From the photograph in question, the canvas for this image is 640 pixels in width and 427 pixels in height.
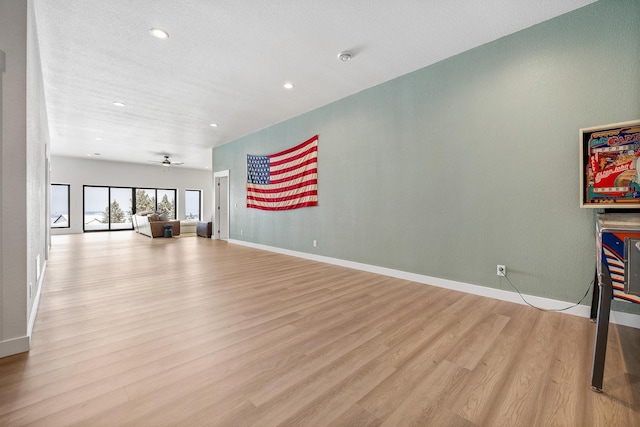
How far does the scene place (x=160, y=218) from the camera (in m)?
9.29

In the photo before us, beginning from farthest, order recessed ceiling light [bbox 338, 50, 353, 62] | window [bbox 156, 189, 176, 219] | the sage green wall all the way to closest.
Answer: window [bbox 156, 189, 176, 219], recessed ceiling light [bbox 338, 50, 353, 62], the sage green wall

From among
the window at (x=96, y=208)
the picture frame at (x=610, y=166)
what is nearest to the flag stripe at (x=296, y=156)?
the picture frame at (x=610, y=166)

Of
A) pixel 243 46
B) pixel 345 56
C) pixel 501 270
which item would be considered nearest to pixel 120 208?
pixel 243 46

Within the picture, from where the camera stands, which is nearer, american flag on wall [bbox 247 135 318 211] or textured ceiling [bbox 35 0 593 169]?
textured ceiling [bbox 35 0 593 169]

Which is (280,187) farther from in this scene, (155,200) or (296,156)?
(155,200)

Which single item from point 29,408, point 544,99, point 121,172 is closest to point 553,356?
point 544,99

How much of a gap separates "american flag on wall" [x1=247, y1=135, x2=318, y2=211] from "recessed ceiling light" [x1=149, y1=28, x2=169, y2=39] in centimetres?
277

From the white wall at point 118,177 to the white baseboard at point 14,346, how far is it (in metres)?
8.20

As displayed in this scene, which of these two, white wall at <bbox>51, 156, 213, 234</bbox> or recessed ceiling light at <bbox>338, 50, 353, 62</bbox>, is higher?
recessed ceiling light at <bbox>338, 50, 353, 62</bbox>

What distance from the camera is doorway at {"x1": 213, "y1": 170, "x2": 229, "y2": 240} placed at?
846cm

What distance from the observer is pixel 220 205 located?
28.5 ft

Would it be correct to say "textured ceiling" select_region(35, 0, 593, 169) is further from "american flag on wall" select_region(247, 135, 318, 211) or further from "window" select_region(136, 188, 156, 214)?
"window" select_region(136, 188, 156, 214)

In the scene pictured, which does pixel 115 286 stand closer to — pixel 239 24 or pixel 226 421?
pixel 226 421

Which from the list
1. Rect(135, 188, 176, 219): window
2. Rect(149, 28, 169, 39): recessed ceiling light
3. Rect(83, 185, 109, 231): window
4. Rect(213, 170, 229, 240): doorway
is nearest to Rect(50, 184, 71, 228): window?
Rect(83, 185, 109, 231): window
